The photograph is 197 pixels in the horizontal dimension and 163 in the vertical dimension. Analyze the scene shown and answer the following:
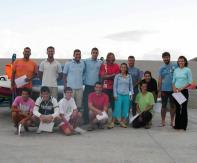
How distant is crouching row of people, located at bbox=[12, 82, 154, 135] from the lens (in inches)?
333

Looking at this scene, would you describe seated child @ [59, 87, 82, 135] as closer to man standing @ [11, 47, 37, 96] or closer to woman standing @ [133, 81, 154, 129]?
man standing @ [11, 47, 37, 96]

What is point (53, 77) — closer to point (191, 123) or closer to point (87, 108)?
point (87, 108)

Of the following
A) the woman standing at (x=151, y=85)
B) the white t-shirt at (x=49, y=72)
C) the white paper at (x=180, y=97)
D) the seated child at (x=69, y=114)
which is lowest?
the seated child at (x=69, y=114)

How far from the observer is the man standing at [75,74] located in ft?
30.5

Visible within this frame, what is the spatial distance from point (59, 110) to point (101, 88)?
114 cm

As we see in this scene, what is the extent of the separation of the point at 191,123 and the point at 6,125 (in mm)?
4674

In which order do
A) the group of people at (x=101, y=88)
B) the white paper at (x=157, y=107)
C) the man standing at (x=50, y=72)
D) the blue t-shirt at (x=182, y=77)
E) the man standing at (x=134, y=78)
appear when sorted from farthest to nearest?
1. the man standing at (x=134, y=78)
2. the white paper at (x=157, y=107)
3. the man standing at (x=50, y=72)
4. the blue t-shirt at (x=182, y=77)
5. the group of people at (x=101, y=88)

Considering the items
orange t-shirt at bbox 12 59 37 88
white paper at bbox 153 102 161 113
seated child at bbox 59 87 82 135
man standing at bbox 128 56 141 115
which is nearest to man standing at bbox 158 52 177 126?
white paper at bbox 153 102 161 113

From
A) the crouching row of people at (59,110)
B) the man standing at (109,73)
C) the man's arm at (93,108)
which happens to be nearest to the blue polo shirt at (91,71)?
the man standing at (109,73)

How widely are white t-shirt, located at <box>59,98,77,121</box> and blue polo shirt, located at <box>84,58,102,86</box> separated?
0.81 m

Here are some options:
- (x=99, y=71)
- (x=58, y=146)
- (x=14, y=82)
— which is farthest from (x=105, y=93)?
(x=58, y=146)

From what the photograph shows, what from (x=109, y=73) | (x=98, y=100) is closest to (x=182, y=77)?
(x=109, y=73)

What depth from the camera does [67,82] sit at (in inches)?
369

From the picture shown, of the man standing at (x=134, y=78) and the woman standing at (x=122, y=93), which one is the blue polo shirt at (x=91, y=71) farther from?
the man standing at (x=134, y=78)
